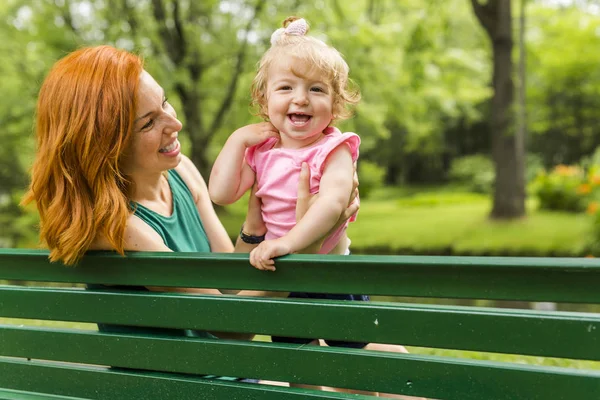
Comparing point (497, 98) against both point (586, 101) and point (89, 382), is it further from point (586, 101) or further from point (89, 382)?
point (89, 382)

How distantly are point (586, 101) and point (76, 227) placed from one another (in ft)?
81.3

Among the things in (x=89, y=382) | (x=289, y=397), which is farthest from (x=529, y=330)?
(x=89, y=382)

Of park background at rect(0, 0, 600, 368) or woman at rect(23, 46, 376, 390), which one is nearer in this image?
woman at rect(23, 46, 376, 390)

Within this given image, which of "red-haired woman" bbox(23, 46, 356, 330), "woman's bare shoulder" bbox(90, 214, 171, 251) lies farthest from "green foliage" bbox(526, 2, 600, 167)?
"woman's bare shoulder" bbox(90, 214, 171, 251)

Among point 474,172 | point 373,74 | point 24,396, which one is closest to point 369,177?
point 474,172

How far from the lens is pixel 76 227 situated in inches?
77.7

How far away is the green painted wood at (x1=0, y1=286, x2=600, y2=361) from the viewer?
1.45 metres

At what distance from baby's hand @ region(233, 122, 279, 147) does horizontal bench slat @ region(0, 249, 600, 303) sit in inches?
25.3

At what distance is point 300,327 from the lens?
5.62ft

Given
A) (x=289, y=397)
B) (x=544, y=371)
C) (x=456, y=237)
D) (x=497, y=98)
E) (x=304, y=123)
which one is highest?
(x=497, y=98)

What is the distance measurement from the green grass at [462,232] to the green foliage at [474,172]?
4.78 meters

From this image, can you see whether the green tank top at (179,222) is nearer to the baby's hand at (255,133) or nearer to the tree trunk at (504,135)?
the baby's hand at (255,133)

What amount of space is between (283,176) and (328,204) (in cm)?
31

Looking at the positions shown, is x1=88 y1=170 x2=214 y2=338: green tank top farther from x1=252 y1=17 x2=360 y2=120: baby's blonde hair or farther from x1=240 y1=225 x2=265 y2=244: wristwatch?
x1=252 y1=17 x2=360 y2=120: baby's blonde hair
